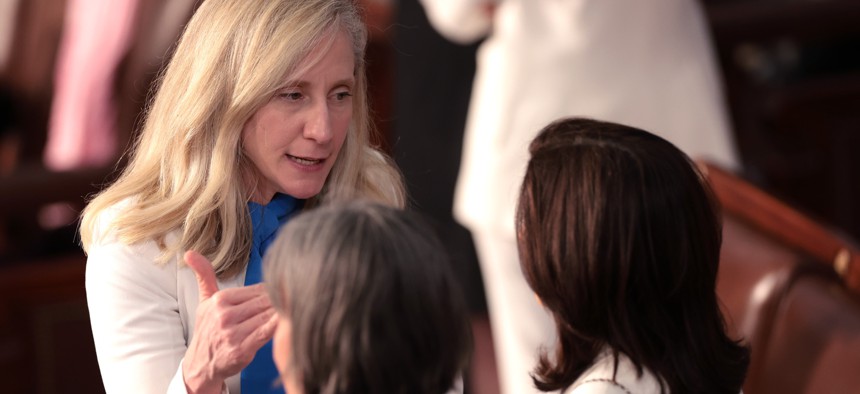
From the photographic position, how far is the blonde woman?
1522mm

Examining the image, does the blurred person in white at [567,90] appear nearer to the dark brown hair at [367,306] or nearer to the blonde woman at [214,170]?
the blonde woman at [214,170]

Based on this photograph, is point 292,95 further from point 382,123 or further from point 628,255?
point 382,123

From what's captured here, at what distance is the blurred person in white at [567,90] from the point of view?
279 centimetres

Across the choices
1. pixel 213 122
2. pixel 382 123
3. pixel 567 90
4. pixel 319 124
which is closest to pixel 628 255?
pixel 319 124

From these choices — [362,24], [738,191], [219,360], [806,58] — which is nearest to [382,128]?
[806,58]

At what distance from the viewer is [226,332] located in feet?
4.48

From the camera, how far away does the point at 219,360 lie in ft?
4.54

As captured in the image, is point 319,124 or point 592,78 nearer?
point 319,124

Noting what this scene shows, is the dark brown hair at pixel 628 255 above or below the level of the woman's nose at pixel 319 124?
below

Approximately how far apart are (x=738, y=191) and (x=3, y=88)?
2.87m

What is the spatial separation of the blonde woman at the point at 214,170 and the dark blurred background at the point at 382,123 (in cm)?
161

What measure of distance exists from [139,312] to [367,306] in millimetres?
403

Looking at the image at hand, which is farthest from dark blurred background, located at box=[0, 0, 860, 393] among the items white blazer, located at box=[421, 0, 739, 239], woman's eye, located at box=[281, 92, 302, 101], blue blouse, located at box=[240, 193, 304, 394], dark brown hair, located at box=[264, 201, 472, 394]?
dark brown hair, located at box=[264, 201, 472, 394]

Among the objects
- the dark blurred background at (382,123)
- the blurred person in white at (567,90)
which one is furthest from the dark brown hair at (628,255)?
the dark blurred background at (382,123)
